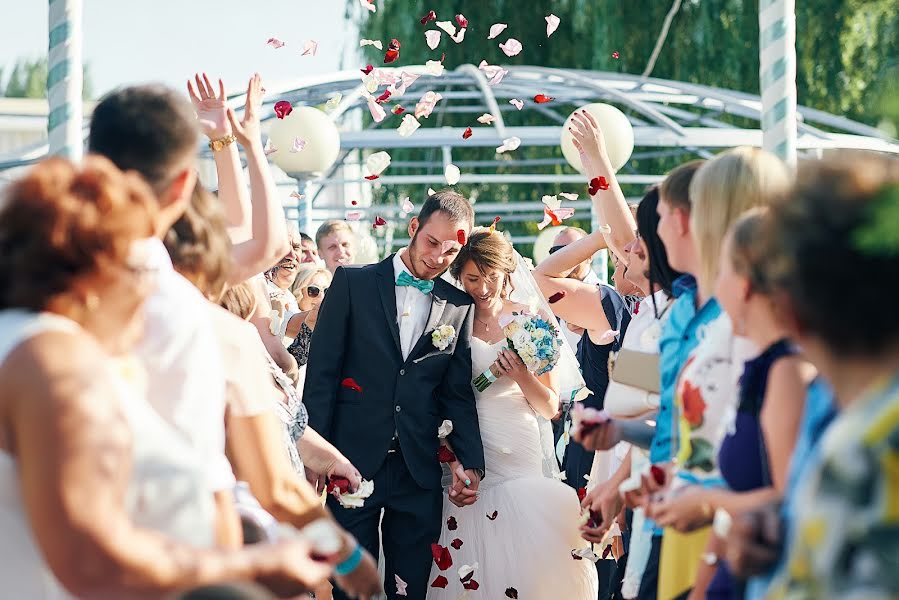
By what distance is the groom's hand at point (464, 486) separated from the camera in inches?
239

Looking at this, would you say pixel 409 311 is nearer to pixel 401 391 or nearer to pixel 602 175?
pixel 401 391

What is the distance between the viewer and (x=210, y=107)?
156 inches

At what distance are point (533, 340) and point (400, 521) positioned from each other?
1.11 m

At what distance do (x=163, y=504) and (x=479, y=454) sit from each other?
3.88 meters

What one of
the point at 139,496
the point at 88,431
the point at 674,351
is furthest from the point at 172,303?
the point at 674,351

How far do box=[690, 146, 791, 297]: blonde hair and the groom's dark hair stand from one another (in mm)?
2714

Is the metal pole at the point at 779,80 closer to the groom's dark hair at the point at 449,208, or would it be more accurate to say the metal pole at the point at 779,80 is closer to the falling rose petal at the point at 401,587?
the groom's dark hair at the point at 449,208

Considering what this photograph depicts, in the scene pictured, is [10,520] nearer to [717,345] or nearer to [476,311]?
[717,345]

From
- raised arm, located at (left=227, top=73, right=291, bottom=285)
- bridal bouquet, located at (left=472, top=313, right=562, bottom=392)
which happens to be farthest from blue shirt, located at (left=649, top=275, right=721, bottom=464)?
bridal bouquet, located at (left=472, top=313, right=562, bottom=392)

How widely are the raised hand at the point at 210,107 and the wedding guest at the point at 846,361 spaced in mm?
2309

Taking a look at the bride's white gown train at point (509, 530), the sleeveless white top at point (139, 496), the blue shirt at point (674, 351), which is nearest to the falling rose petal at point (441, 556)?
the bride's white gown train at point (509, 530)

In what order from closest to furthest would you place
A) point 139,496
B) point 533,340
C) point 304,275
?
point 139,496, point 533,340, point 304,275

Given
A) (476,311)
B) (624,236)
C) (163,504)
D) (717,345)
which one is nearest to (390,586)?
(476,311)

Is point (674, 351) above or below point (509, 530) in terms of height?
above
